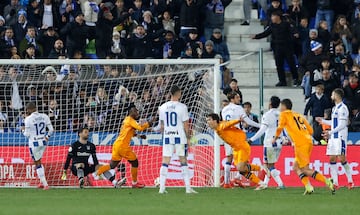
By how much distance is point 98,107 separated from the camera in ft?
90.7

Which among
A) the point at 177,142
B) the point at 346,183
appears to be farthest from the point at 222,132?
the point at 346,183

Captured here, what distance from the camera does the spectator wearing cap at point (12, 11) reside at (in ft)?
105

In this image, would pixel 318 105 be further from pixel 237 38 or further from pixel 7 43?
pixel 7 43

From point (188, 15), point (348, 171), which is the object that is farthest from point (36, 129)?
point (188, 15)

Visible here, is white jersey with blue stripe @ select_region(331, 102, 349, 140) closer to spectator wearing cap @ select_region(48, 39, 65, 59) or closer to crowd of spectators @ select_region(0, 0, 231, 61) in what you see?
crowd of spectators @ select_region(0, 0, 231, 61)

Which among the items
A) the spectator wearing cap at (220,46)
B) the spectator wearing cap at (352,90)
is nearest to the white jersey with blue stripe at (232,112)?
the spectator wearing cap at (352,90)

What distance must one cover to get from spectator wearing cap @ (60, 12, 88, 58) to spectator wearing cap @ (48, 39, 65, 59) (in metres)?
0.50

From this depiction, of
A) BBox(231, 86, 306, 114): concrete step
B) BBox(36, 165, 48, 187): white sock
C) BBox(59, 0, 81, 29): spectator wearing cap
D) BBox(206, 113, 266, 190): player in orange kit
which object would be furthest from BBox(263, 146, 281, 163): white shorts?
BBox(59, 0, 81, 29): spectator wearing cap

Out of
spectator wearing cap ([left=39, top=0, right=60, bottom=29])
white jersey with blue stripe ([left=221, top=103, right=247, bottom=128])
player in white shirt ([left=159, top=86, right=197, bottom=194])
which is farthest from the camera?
spectator wearing cap ([left=39, top=0, right=60, bottom=29])

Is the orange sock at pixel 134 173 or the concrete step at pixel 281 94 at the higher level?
the concrete step at pixel 281 94

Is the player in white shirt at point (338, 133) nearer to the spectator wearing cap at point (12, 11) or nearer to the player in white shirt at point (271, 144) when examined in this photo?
the player in white shirt at point (271, 144)

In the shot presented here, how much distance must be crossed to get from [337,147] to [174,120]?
3569 millimetres

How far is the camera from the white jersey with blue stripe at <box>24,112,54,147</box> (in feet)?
84.5

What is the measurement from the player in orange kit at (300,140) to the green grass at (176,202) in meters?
0.38
